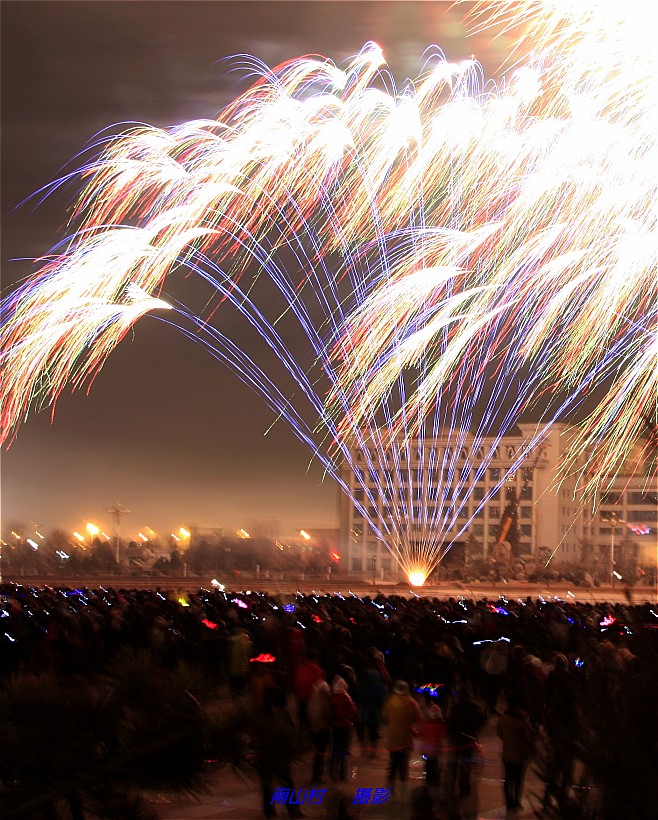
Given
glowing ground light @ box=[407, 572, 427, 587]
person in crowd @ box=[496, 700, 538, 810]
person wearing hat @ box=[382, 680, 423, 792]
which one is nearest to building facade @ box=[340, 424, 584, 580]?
glowing ground light @ box=[407, 572, 427, 587]

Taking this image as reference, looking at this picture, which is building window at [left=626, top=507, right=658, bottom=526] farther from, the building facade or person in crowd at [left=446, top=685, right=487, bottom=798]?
person in crowd at [left=446, top=685, right=487, bottom=798]

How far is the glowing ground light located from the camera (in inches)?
1539

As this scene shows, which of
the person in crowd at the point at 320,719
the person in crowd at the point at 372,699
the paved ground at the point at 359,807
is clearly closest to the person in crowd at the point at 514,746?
the paved ground at the point at 359,807

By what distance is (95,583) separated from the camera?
51.6 meters

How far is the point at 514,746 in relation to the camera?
8.52m

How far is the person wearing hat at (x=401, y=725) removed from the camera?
29.6 ft

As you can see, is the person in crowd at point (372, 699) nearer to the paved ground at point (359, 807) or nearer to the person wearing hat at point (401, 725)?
the paved ground at point (359, 807)

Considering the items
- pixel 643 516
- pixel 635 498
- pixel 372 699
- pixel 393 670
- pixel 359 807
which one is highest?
pixel 635 498

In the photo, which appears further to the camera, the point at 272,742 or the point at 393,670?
the point at 393,670

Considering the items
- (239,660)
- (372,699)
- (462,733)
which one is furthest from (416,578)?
(462,733)

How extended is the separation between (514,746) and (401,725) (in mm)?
973

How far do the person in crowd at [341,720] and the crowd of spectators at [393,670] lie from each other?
12 mm

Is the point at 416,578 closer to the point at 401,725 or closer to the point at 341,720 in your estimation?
the point at 341,720

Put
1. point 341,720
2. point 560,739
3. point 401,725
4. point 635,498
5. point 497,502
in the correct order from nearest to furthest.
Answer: point 560,739, point 401,725, point 341,720, point 497,502, point 635,498
